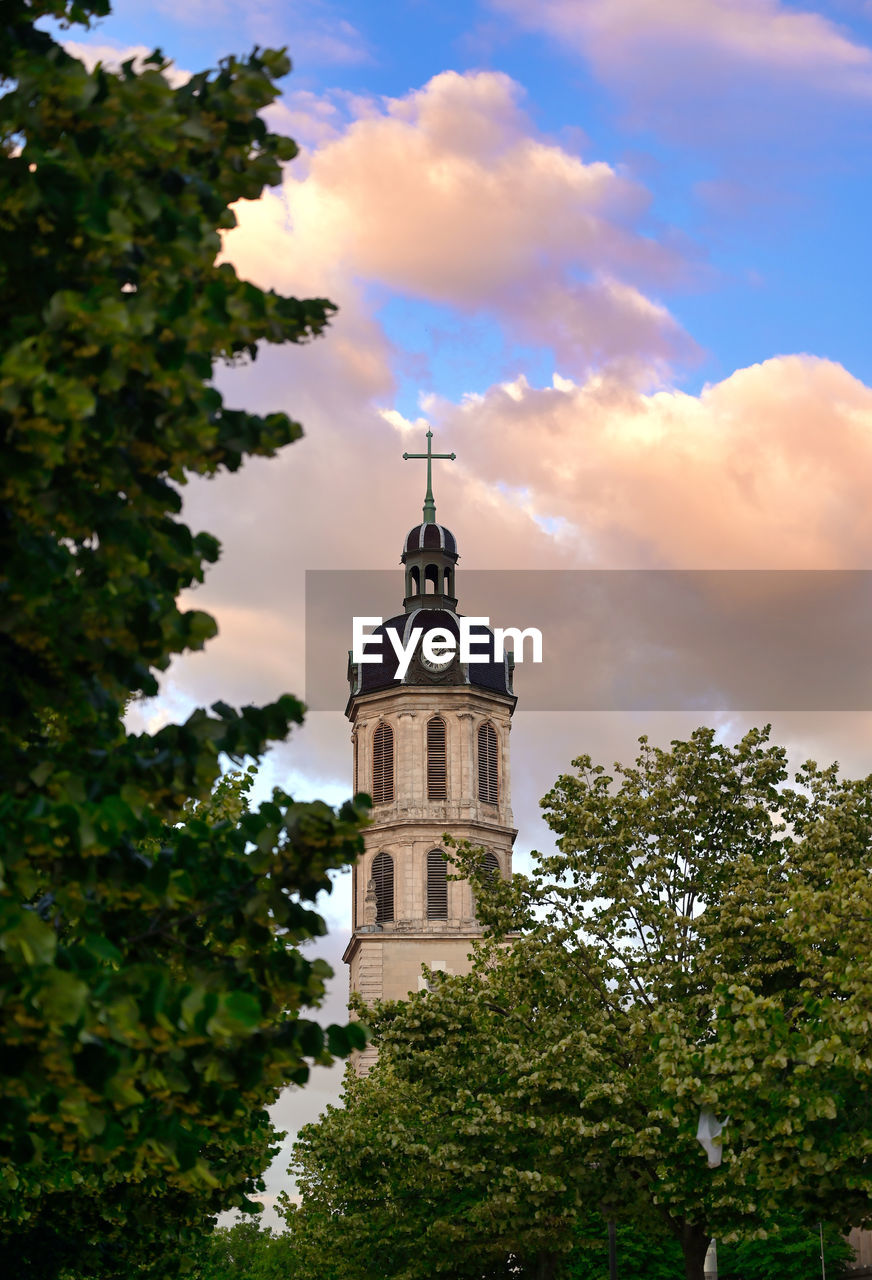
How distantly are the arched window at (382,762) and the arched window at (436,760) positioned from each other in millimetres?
2420

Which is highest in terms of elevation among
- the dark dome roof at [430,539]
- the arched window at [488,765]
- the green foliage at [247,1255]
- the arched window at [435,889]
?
the dark dome roof at [430,539]

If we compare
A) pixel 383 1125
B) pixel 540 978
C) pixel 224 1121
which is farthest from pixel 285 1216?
pixel 224 1121

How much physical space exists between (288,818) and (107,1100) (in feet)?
5.57

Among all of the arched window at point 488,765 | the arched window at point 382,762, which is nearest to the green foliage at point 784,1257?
the arched window at point 488,765

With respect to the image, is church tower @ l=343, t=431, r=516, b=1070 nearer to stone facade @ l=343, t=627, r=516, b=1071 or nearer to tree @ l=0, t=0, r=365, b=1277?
stone facade @ l=343, t=627, r=516, b=1071

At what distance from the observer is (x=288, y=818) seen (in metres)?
8.63

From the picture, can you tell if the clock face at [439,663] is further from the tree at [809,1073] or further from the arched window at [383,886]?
the tree at [809,1073]

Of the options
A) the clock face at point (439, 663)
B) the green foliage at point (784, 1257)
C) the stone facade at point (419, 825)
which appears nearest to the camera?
the green foliage at point (784, 1257)

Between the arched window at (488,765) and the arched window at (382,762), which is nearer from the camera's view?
the arched window at (488,765)

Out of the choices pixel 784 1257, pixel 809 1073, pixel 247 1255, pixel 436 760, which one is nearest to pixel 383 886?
pixel 436 760

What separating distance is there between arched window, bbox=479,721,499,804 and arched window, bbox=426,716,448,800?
85.2 inches

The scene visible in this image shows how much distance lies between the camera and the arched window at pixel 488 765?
9825 centimetres

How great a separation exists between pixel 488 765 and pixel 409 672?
7.14m

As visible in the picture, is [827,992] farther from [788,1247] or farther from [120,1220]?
[788,1247]
